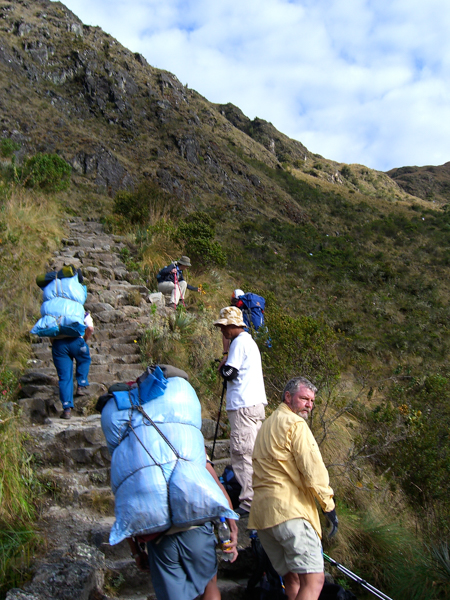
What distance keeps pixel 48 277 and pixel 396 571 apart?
4.12 metres

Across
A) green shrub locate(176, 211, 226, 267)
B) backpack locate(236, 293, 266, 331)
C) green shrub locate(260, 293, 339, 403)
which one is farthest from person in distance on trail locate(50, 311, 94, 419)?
green shrub locate(176, 211, 226, 267)

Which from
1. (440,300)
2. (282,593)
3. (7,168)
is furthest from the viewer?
(440,300)

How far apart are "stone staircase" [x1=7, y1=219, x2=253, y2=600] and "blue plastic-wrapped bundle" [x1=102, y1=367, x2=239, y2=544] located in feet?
3.59

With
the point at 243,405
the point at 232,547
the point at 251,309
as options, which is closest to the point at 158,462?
the point at 232,547

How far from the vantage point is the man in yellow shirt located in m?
2.19

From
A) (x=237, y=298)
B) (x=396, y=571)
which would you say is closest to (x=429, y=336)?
(x=237, y=298)

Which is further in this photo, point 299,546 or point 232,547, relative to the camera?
point 299,546

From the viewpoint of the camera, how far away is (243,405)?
330 centimetres

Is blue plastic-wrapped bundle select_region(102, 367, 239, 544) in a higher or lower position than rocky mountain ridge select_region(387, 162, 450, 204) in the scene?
lower

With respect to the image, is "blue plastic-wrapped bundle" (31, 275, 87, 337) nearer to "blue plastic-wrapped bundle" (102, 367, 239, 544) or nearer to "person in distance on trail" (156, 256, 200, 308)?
"blue plastic-wrapped bundle" (102, 367, 239, 544)

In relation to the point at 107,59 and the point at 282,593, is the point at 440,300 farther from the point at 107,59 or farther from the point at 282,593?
the point at 107,59

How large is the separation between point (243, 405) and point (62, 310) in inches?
85.6

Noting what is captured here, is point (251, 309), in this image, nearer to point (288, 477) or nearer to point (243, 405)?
point (243, 405)

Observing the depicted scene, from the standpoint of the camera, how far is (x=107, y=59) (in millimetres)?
35781
